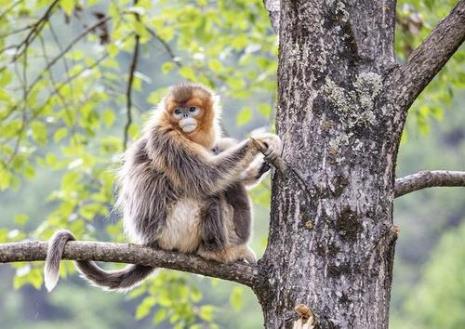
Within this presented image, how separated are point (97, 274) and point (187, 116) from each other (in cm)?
86

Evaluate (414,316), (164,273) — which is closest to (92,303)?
(414,316)

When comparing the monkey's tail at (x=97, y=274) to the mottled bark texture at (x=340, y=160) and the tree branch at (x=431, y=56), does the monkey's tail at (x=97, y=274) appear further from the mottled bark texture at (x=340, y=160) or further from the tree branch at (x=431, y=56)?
the tree branch at (x=431, y=56)

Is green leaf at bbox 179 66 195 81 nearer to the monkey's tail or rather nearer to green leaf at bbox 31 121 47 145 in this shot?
green leaf at bbox 31 121 47 145

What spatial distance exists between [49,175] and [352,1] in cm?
2386

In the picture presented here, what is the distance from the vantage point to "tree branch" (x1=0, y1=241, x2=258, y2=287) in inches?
109

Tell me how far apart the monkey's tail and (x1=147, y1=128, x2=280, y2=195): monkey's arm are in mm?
408

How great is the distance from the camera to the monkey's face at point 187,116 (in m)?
3.88

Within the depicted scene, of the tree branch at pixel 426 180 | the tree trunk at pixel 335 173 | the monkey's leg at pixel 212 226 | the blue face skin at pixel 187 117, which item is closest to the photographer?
the tree trunk at pixel 335 173

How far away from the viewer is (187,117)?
393 centimetres

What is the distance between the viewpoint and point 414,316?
70.2 feet

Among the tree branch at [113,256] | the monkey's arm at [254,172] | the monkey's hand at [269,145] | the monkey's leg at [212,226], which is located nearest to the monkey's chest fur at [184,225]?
the monkey's leg at [212,226]

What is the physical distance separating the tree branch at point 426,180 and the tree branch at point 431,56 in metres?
0.34

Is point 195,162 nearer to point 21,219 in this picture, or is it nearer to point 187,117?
point 187,117

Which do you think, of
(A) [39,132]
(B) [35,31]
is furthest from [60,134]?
(B) [35,31]
